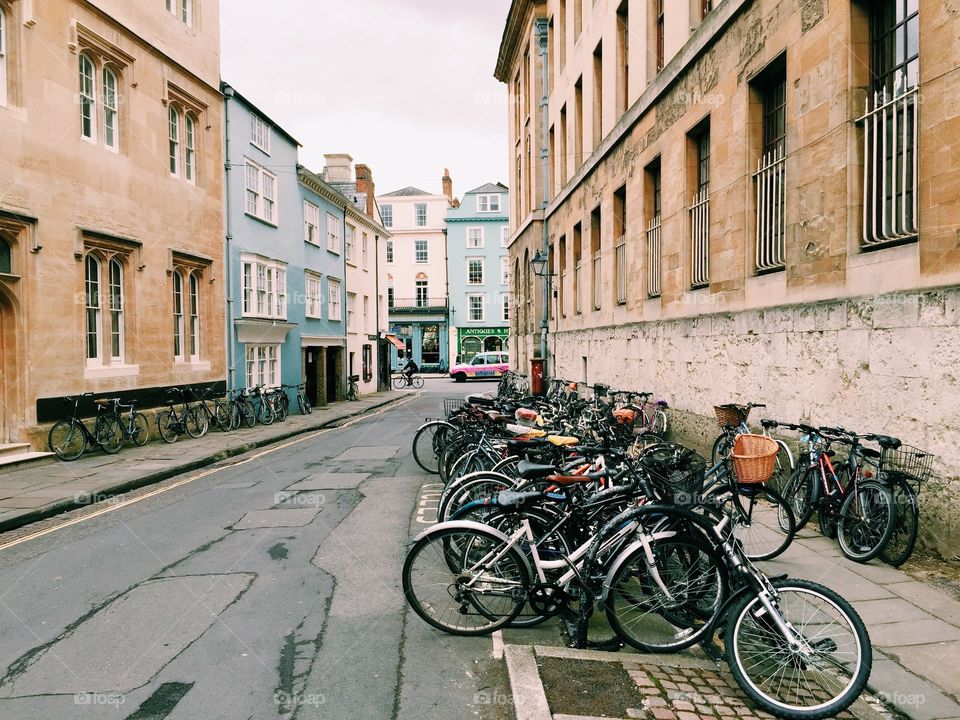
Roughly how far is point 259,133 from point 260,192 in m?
1.91

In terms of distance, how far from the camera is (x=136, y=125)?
51.5ft

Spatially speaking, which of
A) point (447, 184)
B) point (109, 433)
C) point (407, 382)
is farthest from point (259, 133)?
point (447, 184)

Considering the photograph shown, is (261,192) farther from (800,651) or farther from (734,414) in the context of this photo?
(800,651)

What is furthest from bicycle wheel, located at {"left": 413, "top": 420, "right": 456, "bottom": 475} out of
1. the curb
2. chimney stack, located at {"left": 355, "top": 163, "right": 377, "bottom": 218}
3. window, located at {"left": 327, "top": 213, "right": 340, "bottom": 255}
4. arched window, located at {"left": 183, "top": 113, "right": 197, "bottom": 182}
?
chimney stack, located at {"left": 355, "top": 163, "right": 377, "bottom": 218}

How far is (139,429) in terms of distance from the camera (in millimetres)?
14602

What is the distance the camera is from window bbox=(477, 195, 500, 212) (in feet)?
192

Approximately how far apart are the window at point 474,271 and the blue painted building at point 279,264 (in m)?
28.5

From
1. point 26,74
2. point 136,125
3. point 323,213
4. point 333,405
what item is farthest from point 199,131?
point 333,405

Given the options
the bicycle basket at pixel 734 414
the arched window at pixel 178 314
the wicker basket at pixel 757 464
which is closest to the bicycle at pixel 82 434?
the arched window at pixel 178 314

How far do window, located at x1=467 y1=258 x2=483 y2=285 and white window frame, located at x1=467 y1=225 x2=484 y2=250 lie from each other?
1.12 m

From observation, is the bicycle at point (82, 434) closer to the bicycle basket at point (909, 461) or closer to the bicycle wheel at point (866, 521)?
the bicycle wheel at point (866, 521)

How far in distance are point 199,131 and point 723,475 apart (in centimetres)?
1822

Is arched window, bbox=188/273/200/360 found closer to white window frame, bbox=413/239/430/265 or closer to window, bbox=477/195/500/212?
window, bbox=477/195/500/212

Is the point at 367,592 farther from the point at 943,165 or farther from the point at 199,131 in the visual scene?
the point at 199,131
